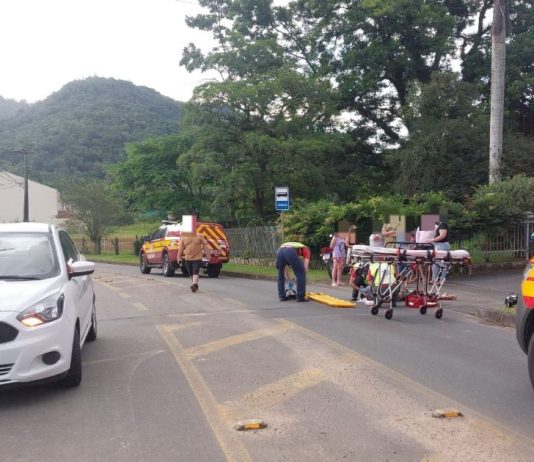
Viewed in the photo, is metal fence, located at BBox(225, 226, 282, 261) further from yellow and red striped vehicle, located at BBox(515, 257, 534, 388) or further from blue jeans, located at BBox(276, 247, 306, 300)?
yellow and red striped vehicle, located at BBox(515, 257, 534, 388)

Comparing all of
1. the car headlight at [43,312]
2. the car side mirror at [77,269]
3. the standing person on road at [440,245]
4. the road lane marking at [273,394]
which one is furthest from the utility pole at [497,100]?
the car headlight at [43,312]

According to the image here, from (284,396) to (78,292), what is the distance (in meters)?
2.74

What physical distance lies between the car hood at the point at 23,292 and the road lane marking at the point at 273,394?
202 centimetres

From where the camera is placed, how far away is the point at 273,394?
6043 mm

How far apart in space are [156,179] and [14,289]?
2624cm

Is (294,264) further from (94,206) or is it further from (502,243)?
(94,206)

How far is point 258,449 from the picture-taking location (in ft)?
15.2

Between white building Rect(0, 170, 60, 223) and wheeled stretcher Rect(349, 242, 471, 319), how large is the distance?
59.3 m

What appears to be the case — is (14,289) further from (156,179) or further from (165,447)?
(156,179)

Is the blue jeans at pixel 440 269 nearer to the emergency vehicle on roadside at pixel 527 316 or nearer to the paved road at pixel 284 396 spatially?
the paved road at pixel 284 396

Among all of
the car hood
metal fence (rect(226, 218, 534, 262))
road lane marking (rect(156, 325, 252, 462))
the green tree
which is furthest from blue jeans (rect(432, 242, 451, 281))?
the green tree

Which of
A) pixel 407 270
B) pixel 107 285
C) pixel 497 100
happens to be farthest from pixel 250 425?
pixel 497 100

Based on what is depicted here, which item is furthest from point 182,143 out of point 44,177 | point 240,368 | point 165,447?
point 44,177

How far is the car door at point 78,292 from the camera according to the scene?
6.63m
